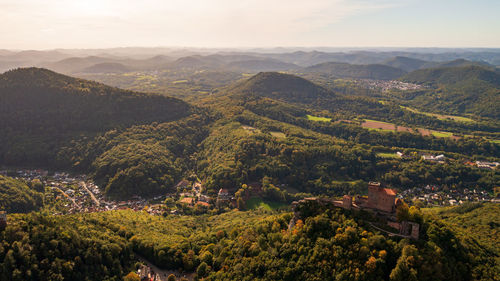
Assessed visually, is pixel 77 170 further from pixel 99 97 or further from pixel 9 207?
pixel 99 97

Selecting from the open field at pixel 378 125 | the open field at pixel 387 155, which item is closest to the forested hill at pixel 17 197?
the open field at pixel 387 155

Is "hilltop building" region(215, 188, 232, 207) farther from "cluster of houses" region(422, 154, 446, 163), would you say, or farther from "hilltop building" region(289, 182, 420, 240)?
"cluster of houses" region(422, 154, 446, 163)

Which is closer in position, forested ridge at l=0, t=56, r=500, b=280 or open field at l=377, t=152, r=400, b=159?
forested ridge at l=0, t=56, r=500, b=280

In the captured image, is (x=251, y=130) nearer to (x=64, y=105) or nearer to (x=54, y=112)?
(x=64, y=105)

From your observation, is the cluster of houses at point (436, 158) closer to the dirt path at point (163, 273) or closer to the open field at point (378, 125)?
the open field at point (378, 125)

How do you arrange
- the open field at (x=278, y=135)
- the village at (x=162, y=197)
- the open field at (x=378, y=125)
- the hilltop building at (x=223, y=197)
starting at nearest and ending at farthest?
1. the village at (x=162, y=197)
2. the hilltop building at (x=223, y=197)
3. the open field at (x=278, y=135)
4. the open field at (x=378, y=125)

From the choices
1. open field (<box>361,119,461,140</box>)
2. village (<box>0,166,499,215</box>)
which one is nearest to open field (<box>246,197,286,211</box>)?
village (<box>0,166,499,215</box>)
